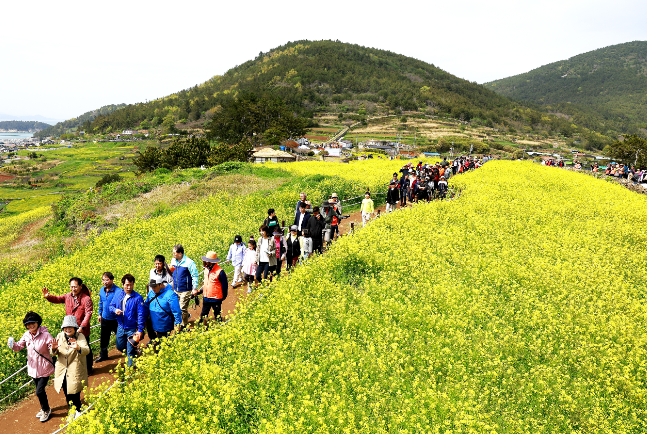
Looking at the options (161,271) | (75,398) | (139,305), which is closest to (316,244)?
(161,271)

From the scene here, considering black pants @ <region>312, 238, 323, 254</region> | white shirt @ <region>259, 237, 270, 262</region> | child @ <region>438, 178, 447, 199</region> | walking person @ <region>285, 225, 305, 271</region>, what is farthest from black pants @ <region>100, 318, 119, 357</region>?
child @ <region>438, 178, 447, 199</region>

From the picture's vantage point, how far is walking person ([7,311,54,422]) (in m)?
5.97

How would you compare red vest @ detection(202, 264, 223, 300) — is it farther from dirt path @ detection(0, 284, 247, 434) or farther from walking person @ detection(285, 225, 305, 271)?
walking person @ detection(285, 225, 305, 271)

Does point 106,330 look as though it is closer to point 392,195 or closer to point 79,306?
point 79,306

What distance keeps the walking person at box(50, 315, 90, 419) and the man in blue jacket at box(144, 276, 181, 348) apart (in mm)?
1169

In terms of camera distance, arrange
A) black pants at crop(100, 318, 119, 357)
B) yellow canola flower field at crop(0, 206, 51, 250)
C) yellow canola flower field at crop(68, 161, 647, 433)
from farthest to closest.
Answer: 1. yellow canola flower field at crop(0, 206, 51, 250)
2. black pants at crop(100, 318, 119, 357)
3. yellow canola flower field at crop(68, 161, 647, 433)

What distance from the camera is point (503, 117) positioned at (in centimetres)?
15788

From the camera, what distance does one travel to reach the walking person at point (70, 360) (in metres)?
5.85

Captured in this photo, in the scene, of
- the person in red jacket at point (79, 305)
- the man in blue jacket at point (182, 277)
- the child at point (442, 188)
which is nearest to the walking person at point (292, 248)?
the man in blue jacket at point (182, 277)

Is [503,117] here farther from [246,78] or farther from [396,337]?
[396,337]

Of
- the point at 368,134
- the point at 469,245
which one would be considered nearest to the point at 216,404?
the point at 469,245

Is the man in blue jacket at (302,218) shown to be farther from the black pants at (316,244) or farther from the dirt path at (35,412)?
the dirt path at (35,412)

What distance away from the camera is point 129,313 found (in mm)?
6785

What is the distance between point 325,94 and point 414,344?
15649 cm
